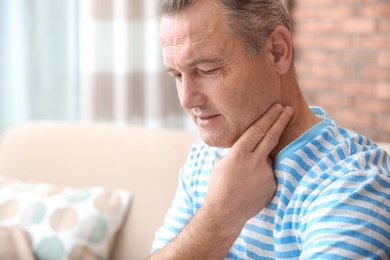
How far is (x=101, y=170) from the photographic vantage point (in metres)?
2.47

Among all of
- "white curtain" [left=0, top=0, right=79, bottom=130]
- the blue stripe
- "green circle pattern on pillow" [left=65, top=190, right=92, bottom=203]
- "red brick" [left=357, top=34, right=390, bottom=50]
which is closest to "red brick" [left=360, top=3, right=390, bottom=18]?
"red brick" [left=357, top=34, right=390, bottom=50]

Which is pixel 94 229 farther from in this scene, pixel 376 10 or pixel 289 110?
pixel 376 10

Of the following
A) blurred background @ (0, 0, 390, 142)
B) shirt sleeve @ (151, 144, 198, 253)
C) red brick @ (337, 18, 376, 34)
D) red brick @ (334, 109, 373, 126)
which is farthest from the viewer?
blurred background @ (0, 0, 390, 142)

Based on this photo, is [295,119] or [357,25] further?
[357,25]

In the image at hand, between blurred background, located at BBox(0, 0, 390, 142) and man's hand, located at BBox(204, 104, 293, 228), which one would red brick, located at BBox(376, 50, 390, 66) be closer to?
blurred background, located at BBox(0, 0, 390, 142)

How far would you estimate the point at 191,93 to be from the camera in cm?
151

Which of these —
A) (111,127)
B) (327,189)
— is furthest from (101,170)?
(327,189)

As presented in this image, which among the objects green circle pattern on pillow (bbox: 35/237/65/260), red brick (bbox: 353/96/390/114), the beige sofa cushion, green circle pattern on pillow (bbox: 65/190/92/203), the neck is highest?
the neck

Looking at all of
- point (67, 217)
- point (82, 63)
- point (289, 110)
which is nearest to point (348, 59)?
point (82, 63)

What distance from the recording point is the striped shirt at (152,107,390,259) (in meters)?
1.30

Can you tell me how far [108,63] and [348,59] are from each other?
1.30m

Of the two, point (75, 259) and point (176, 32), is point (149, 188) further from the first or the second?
point (176, 32)

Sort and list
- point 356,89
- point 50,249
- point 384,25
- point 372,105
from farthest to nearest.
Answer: point 356,89
point 372,105
point 384,25
point 50,249

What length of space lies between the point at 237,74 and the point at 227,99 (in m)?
0.06
